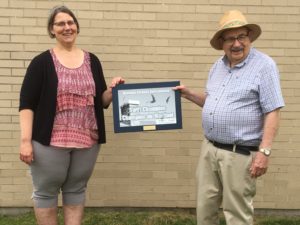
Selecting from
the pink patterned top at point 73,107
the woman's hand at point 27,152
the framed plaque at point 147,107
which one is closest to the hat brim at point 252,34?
the framed plaque at point 147,107

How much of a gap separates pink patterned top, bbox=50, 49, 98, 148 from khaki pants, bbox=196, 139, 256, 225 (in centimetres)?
91

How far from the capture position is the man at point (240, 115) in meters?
2.96

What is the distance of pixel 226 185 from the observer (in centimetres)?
313

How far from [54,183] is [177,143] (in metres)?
1.56

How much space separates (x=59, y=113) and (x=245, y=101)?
1.33 metres

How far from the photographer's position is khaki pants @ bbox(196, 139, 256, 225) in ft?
10.1

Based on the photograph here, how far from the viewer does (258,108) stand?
3014 millimetres

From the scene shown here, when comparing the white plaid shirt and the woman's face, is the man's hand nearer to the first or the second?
the white plaid shirt

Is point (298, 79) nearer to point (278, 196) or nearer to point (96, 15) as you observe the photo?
point (278, 196)

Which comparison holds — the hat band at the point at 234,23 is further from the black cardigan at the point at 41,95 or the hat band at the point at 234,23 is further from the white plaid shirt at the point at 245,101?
the black cardigan at the point at 41,95

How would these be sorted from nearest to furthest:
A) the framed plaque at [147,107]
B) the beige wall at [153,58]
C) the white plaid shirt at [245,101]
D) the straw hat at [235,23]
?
the white plaid shirt at [245,101], the straw hat at [235,23], the framed plaque at [147,107], the beige wall at [153,58]

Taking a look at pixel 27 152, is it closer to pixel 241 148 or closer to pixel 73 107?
pixel 73 107

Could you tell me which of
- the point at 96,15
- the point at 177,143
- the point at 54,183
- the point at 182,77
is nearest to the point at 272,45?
the point at 182,77

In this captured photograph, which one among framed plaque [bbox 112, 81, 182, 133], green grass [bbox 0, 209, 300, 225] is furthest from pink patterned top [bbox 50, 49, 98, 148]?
green grass [bbox 0, 209, 300, 225]
